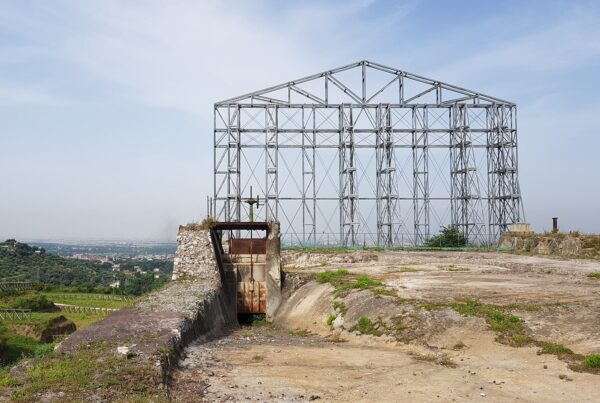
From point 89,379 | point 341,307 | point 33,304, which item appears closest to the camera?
point 89,379

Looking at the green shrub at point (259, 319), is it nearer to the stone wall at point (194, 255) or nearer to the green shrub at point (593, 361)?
the stone wall at point (194, 255)

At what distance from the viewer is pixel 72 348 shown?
9758mm

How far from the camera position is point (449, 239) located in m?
39.8

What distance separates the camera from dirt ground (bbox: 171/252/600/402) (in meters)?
8.80

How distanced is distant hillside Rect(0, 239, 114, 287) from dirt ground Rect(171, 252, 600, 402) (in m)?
61.4

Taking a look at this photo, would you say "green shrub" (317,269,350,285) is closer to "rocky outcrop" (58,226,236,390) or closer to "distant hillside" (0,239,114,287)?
"rocky outcrop" (58,226,236,390)

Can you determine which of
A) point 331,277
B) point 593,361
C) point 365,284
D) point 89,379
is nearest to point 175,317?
point 89,379

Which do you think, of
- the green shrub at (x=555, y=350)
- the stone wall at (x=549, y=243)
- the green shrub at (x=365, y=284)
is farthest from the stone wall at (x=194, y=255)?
the stone wall at (x=549, y=243)

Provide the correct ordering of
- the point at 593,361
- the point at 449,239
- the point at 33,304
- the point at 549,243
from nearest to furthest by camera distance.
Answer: the point at 593,361 → the point at 549,243 → the point at 449,239 → the point at 33,304

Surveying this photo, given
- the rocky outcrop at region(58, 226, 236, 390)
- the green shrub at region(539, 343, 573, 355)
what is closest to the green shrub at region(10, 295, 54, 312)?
the rocky outcrop at region(58, 226, 236, 390)

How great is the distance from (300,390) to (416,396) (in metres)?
1.84

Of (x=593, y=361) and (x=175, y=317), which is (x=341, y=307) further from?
(x=593, y=361)

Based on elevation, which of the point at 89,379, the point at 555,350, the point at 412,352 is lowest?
A: the point at 412,352

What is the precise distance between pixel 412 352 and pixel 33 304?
40551 millimetres
